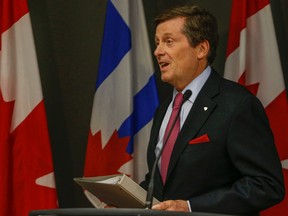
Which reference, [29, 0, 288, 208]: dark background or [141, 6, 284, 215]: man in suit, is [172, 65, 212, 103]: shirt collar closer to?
[141, 6, 284, 215]: man in suit

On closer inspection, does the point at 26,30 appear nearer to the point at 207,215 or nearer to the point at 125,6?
the point at 125,6

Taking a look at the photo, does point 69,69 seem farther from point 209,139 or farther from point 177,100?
point 209,139

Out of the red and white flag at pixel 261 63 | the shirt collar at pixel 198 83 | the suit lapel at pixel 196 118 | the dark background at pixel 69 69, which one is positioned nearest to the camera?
the suit lapel at pixel 196 118

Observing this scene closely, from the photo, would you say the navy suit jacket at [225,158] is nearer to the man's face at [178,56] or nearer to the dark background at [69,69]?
the man's face at [178,56]

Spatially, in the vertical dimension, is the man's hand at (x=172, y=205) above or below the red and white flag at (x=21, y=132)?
below

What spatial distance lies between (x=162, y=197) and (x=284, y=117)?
3.17 feet

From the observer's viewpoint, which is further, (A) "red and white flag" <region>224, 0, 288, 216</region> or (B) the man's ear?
(A) "red and white flag" <region>224, 0, 288, 216</region>

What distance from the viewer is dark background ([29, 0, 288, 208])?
11.1 ft

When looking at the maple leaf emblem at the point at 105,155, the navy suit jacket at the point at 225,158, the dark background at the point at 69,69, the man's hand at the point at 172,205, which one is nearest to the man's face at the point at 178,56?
the navy suit jacket at the point at 225,158

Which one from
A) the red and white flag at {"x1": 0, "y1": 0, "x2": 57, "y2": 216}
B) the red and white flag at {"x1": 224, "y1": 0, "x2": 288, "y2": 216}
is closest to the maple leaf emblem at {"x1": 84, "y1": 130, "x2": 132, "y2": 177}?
the red and white flag at {"x1": 0, "y1": 0, "x2": 57, "y2": 216}

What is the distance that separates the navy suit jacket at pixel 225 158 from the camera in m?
1.92

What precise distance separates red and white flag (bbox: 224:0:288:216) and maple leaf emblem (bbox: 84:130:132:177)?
66 centimetres

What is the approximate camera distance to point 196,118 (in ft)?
6.89

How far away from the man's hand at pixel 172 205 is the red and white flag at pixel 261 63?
1.04 meters
